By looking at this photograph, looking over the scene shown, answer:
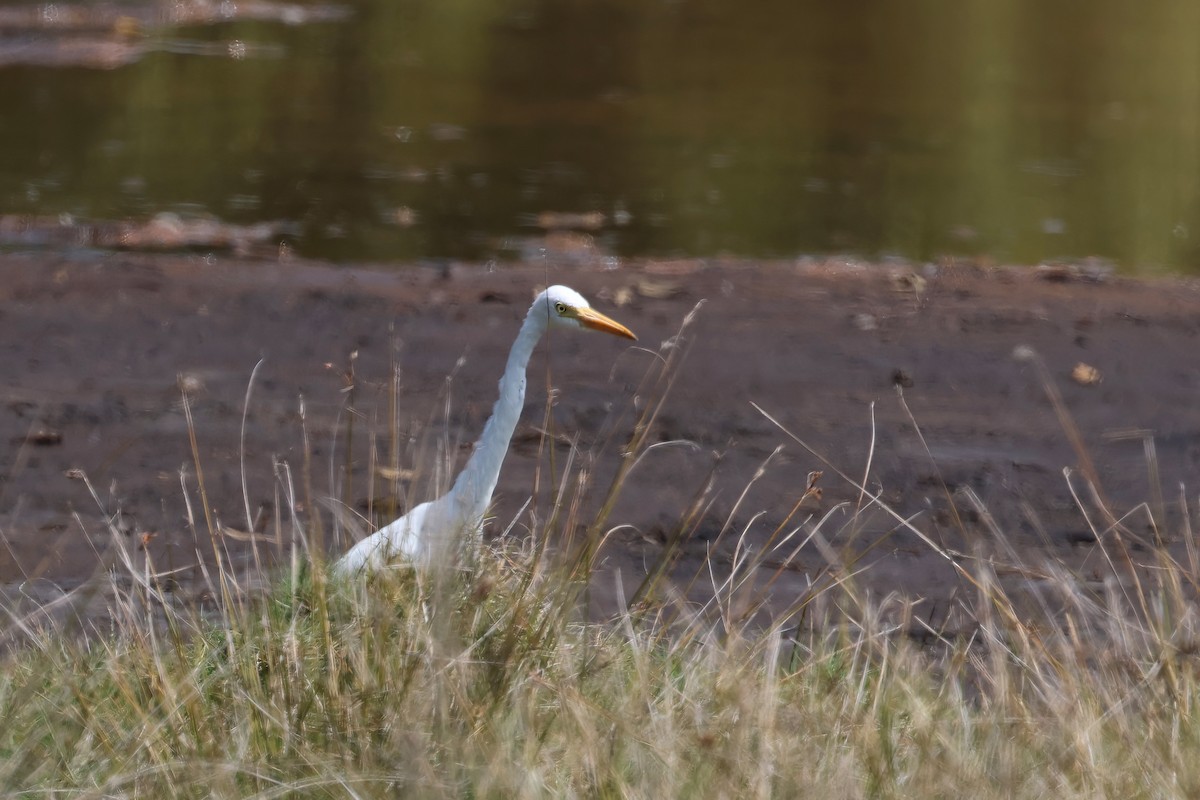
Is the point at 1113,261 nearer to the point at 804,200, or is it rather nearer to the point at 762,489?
the point at 804,200

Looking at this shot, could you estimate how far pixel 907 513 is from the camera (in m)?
4.55

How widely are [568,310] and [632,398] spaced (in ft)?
5.26

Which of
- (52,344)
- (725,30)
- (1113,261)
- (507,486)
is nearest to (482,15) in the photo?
(725,30)

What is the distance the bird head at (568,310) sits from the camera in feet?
11.8

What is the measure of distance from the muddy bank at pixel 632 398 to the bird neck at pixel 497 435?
0.18 meters

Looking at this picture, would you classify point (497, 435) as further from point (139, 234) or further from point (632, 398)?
point (139, 234)

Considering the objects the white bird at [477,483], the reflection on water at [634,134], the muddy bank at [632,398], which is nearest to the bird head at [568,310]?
the white bird at [477,483]

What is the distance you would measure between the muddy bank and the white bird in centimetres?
19

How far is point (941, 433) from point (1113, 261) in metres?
3.34

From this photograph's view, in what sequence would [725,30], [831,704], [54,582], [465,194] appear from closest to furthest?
[831,704], [54,582], [465,194], [725,30]

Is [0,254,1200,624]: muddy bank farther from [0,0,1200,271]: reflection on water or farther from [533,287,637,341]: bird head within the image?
[0,0,1200,271]: reflection on water

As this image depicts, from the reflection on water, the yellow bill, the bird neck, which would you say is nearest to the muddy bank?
the bird neck

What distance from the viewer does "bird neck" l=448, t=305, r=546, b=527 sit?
3428 millimetres

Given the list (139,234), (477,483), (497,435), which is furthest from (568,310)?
(139,234)
